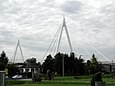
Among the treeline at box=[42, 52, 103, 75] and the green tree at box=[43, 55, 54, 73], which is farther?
the green tree at box=[43, 55, 54, 73]

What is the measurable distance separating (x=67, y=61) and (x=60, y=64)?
9.09 feet

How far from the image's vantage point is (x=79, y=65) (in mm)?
101062

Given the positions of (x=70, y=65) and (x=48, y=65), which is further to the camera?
(x=48, y=65)

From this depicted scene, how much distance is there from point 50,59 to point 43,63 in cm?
302

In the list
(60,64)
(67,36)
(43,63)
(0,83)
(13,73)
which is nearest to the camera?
(0,83)

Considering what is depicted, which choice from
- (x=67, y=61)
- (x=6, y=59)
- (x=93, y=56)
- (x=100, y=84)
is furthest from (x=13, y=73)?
(x=100, y=84)

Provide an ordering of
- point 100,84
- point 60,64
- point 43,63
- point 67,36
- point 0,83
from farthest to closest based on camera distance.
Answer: point 43,63 → point 60,64 → point 67,36 → point 100,84 → point 0,83

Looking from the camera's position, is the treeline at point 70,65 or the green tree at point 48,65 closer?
A: the treeline at point 70,65

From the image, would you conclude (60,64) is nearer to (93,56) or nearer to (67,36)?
(93,56)

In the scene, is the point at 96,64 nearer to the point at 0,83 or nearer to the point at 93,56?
the point at 93,56

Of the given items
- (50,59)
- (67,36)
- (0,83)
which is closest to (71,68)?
(50,59)

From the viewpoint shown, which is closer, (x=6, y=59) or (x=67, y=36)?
(x=67, y=36)

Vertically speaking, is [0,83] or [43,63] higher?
[43,63]

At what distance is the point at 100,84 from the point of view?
60.8ft
